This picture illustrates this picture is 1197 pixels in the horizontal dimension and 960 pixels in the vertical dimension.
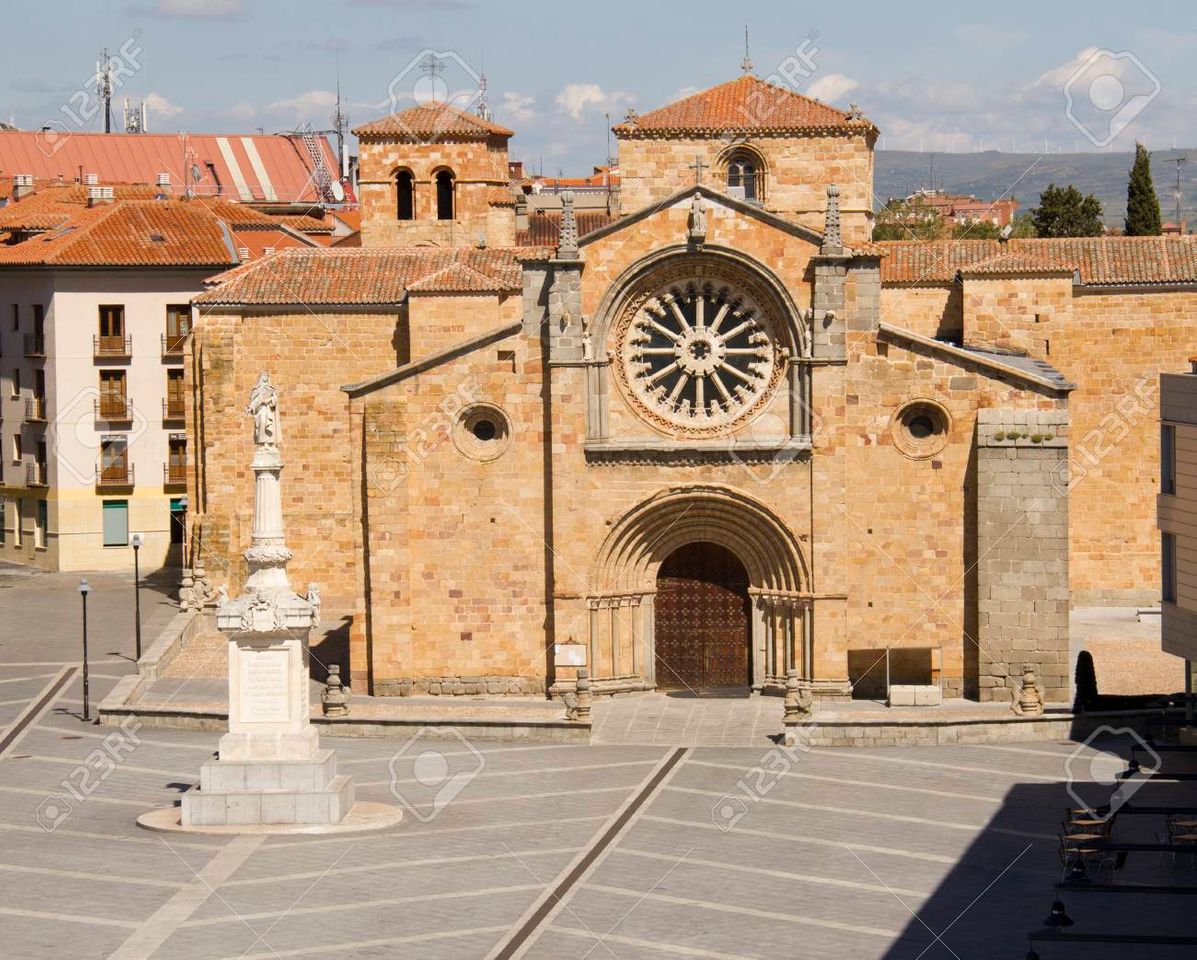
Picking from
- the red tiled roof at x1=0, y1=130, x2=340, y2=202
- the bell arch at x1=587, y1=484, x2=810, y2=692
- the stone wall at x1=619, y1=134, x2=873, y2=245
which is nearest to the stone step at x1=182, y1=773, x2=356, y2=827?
the bell arch at x1=587, y1=484, x2=810, y2=692

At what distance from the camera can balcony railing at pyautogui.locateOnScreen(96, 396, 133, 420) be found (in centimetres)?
7981

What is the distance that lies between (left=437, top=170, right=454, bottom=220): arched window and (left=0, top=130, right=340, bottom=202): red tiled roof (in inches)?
1610

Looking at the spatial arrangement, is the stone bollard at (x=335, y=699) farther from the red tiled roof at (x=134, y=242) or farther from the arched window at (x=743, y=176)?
the red tiled roof at (x=134, y=242)

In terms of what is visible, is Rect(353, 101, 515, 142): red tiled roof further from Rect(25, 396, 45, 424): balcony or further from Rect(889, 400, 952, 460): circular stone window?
Rect(889, 400, 952, 460): circular stone window

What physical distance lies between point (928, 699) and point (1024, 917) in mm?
17163

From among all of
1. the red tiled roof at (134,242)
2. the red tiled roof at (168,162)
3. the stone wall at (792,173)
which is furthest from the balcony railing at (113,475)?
the red tiled roof at (168,162)

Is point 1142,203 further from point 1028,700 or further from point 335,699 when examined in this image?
point 335,699

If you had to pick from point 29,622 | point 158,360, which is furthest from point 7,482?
point 29,622

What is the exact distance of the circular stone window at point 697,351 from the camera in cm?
5478

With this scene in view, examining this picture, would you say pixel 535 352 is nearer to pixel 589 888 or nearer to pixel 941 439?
pixel 941 439

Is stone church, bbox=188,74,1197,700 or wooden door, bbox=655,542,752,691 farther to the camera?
wooden door, bbox=655,542,752,691

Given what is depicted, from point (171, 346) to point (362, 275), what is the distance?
1678 centimetres

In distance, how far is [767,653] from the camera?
180 ft

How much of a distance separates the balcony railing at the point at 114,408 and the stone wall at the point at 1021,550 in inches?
1372
